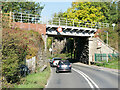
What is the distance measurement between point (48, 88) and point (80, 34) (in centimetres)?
2302

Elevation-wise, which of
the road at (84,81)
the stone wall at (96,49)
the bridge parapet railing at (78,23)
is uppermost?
the bridge parapet railing at (78,23)

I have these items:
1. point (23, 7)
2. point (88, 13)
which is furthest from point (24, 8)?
point (88, 13)

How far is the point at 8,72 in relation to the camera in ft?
30.5

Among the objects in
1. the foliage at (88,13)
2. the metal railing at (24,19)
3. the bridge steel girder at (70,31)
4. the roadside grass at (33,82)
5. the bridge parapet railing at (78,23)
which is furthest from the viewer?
the foliage at (88,13)

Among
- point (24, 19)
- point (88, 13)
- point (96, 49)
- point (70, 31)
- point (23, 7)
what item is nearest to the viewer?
point (24, 19)

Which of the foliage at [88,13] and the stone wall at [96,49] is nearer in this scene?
the stone wall at [96,49]

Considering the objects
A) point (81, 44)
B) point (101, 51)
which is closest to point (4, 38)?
point (101, 51)

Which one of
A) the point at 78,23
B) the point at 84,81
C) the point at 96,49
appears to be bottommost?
→ the point at 84,81

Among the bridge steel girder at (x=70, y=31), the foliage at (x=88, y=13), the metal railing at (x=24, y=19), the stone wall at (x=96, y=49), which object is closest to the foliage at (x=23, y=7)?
the metal railing at (x=24, y=19)

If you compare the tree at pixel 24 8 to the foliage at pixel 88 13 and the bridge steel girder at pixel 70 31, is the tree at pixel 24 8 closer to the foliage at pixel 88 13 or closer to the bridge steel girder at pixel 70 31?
the foliage at pixel 88 13

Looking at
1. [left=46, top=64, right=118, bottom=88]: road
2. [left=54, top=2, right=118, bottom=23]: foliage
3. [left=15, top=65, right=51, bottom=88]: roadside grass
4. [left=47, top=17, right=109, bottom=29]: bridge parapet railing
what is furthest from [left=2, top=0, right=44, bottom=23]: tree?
[left=15, top=65, right=51, bottom=88]: roadside grass

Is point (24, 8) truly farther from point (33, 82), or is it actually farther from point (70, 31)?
point (33, 82)

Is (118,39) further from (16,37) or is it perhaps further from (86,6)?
(16,37)

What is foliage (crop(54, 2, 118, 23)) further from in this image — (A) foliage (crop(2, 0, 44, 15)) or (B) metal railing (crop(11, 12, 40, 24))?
(B) metal railing (crop(11, 12, 40, 24))
